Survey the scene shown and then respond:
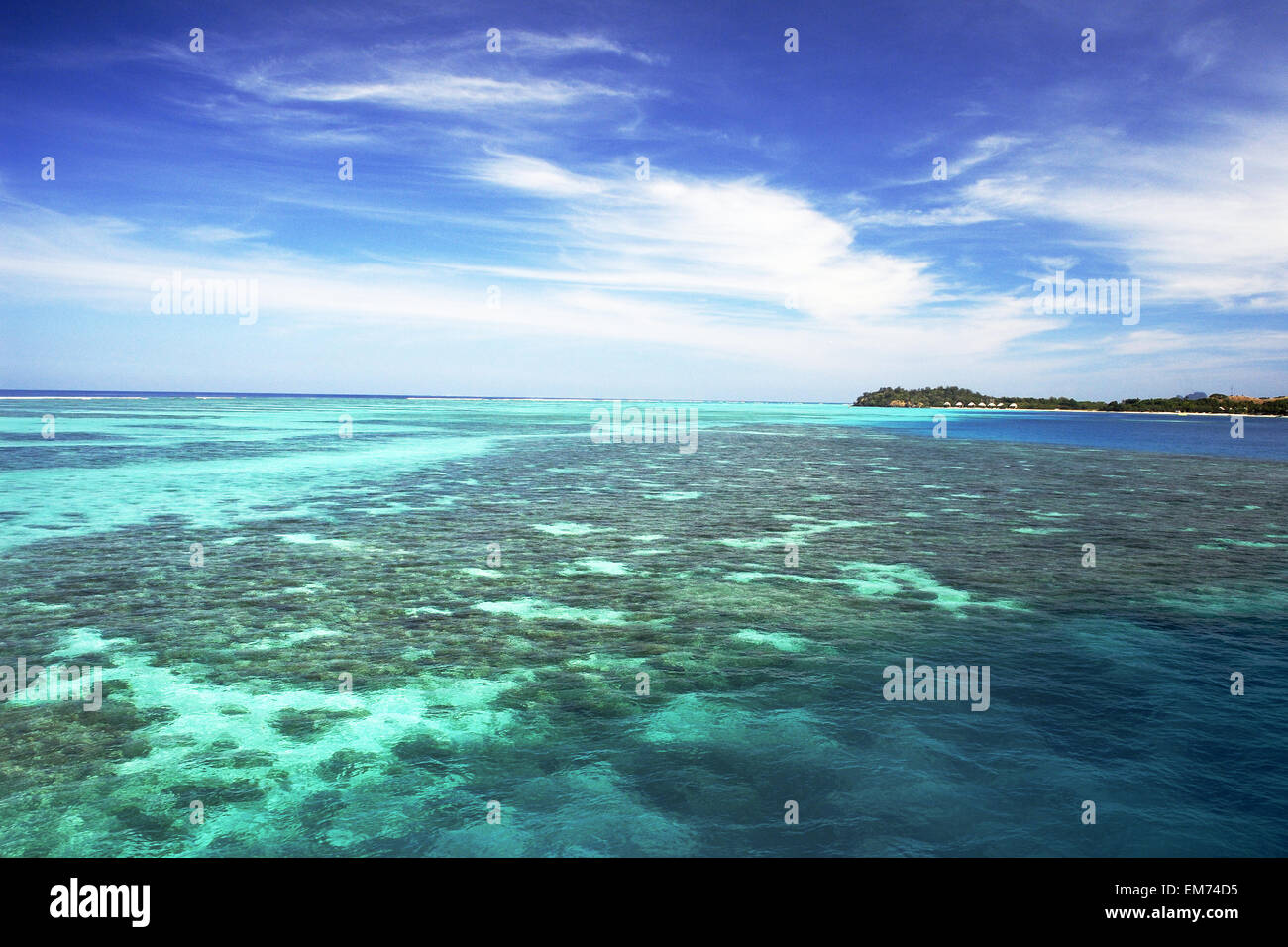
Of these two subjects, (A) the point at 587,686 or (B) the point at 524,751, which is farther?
(A) the point at 587,686

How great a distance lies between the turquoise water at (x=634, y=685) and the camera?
7.13 meters

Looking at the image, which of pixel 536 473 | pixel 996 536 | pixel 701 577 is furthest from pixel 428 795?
pixel 536 473

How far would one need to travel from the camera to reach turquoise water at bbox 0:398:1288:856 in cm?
713

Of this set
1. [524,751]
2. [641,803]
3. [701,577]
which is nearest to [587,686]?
[524,751]

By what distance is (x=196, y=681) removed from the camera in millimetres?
10180

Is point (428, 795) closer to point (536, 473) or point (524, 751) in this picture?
point (524, 751)

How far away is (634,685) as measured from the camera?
10.3m
